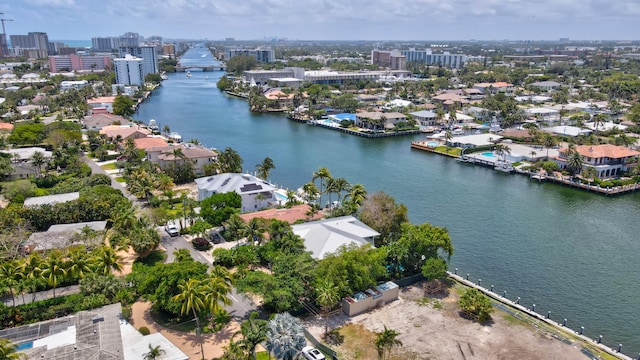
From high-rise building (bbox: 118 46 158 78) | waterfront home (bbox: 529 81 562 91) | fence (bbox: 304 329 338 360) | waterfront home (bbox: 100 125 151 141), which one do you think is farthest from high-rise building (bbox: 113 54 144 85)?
fence (bbox: 304 329 338 360)

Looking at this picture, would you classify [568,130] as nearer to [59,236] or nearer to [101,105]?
[59,236]

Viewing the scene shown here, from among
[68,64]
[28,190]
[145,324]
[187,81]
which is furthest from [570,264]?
[68,64]

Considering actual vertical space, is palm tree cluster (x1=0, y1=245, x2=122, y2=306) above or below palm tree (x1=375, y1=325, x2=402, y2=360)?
above

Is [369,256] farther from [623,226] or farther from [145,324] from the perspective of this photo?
[623,226]

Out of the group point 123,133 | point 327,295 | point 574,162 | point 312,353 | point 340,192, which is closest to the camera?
point 312,353

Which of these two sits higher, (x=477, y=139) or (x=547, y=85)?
(x=547, y=85)

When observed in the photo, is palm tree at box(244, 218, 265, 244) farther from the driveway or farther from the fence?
the fence

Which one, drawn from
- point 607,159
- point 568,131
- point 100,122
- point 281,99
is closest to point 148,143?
point 100,122
